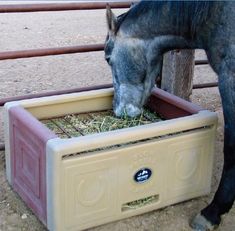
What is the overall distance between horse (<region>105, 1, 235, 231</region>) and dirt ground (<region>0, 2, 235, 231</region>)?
0.60 feet

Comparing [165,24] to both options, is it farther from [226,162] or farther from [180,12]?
[226,162]

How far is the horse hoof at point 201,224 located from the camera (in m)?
2.58

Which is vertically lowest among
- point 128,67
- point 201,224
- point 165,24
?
point 201,224

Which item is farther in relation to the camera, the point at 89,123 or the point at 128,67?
the point at 89,123

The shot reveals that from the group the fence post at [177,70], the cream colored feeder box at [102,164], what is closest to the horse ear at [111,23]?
the cream colored feeder box at [102,164]

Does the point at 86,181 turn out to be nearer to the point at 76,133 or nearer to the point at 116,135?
the point at 116,135

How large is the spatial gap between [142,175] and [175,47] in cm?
71

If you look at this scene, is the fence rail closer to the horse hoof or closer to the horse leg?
the horse leg

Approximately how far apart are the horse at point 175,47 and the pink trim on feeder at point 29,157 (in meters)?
0.56

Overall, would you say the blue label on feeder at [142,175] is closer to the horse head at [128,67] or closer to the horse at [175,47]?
the horse at [175,47]

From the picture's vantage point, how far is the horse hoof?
2584 millimetres

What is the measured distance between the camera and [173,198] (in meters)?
2.73

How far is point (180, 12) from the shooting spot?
262cm

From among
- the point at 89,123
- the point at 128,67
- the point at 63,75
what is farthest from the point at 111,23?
the point at 63,75
